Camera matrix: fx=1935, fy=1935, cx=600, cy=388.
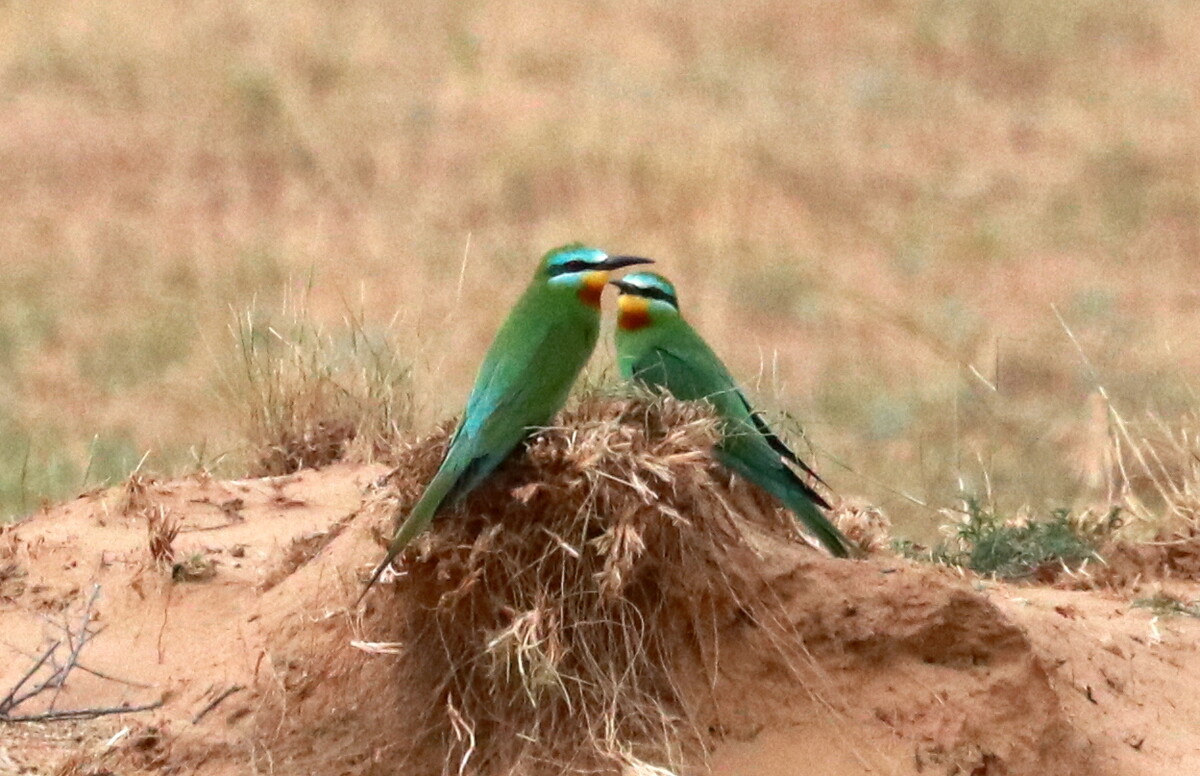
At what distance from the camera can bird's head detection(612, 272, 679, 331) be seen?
194 inches

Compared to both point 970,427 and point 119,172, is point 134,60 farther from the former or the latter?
point 970,427

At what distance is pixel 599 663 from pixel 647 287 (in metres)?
1.29

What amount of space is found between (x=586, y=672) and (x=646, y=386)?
79 centimetres

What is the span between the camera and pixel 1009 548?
564 cm

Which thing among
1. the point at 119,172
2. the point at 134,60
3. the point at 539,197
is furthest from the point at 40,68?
the point at 539,197

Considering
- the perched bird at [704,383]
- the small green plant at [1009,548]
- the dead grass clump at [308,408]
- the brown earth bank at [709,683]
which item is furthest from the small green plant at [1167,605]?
the dead grass clump at [308,408]

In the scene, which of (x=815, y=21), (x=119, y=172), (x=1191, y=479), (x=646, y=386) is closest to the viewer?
(x=646, y=386)

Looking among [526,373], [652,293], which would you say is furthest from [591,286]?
[652,293]

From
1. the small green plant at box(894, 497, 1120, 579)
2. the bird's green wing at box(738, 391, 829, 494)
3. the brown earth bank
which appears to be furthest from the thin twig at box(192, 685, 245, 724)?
the small green plant at box(894, 497, 1120, 579)

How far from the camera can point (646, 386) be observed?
4.46m

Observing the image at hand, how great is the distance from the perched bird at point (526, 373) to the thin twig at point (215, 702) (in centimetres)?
38

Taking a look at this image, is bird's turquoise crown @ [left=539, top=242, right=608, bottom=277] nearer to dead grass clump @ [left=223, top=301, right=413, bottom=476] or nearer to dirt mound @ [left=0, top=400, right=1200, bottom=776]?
dirt mound @ [left=0, top=400, right=1200, bottom=776]

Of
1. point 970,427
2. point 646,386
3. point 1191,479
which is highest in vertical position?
point 646,386

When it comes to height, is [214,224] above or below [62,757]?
below
